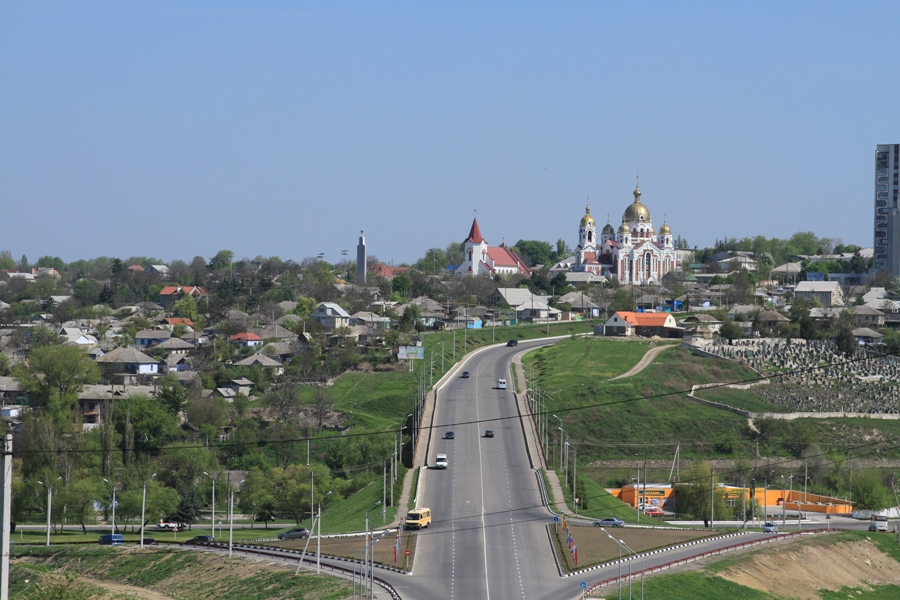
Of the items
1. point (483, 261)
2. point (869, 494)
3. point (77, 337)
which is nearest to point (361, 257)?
point (483, 261)

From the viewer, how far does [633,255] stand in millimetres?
175625

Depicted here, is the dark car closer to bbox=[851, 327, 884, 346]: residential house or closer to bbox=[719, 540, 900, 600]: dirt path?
bbox=[719, 540, 900, 600]: dirt path

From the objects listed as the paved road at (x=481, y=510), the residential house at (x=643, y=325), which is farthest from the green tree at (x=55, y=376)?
the residential house at (x=643, y=325)

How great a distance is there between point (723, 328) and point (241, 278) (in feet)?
248

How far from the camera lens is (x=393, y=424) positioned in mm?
88938

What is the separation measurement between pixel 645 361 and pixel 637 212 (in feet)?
231

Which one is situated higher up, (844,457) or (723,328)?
(723,328)

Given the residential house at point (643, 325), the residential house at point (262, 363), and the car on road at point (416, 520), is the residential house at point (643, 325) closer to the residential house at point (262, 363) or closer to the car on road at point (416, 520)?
the residential house at point (262, 363)

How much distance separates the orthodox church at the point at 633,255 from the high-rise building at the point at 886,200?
28882 millimetres

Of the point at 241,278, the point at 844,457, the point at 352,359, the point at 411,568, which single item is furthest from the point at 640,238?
the point at 411,568

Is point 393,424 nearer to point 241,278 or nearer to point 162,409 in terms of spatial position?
point 162,409

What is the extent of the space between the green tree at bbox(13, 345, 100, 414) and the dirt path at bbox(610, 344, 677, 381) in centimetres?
3994

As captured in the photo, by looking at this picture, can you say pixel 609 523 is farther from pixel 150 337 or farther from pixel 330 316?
pixel 330 316

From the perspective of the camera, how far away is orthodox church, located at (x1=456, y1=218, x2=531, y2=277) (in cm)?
18762
